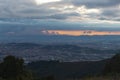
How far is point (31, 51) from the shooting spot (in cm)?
14000

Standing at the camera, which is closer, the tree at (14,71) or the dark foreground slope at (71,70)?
the tree at (14,71)

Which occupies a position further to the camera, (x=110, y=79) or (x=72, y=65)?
(x=72, y=65)

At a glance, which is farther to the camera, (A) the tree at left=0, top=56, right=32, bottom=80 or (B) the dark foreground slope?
(B) the dark foreground slope

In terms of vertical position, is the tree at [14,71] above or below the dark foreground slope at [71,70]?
above

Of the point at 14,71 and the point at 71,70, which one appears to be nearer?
the point at 14,71

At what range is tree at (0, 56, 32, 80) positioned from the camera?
67.0ft

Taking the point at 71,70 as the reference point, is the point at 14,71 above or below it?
above

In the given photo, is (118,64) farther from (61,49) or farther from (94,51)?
(61,49)

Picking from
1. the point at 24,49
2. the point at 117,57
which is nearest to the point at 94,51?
the point at 24,49

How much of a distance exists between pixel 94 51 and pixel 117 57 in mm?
101656

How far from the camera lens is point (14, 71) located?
824 inches

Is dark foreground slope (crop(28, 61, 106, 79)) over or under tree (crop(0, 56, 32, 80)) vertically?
under

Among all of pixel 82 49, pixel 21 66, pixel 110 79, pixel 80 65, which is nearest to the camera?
pixel 110 79

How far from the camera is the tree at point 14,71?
20416 mm
